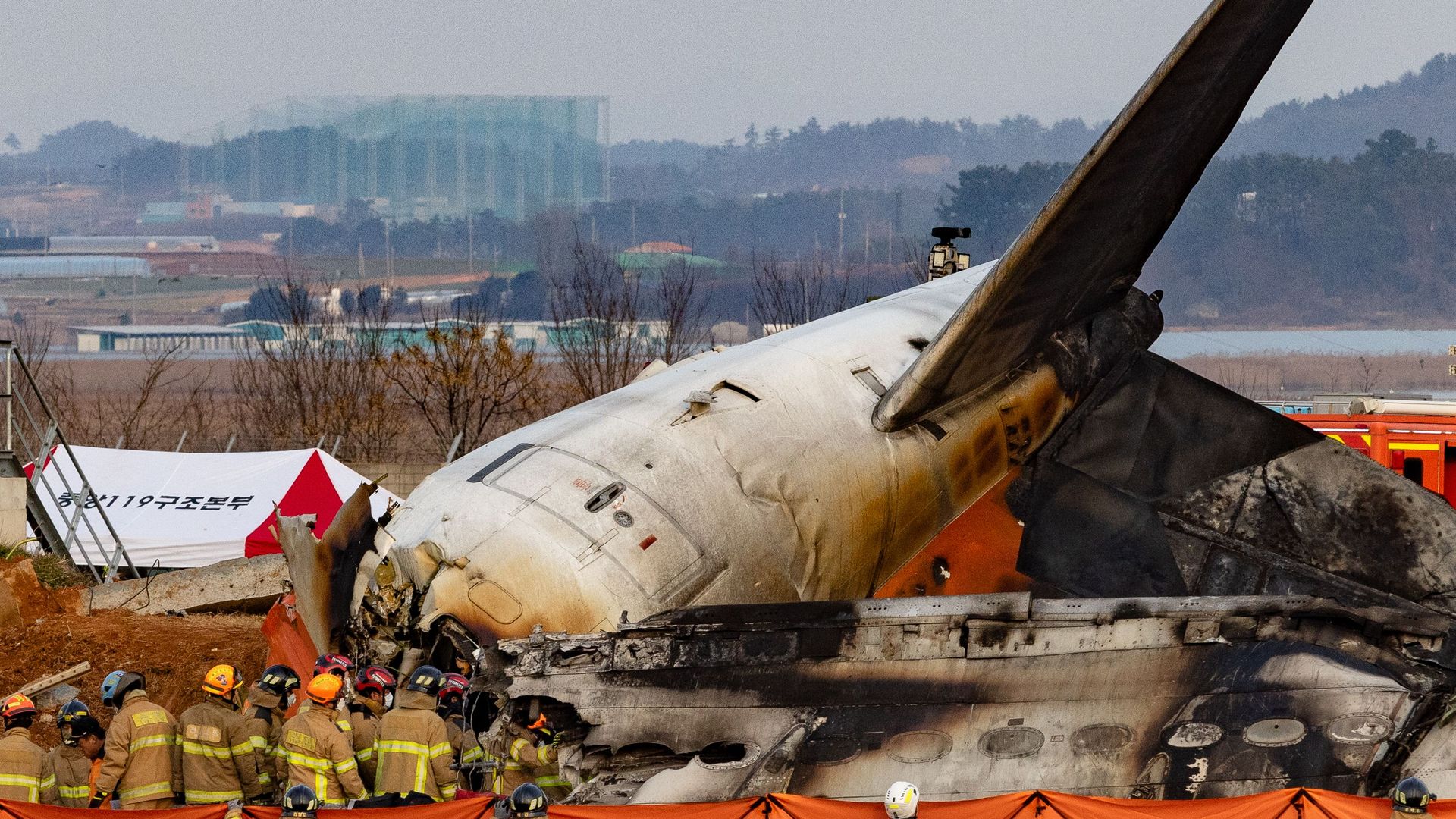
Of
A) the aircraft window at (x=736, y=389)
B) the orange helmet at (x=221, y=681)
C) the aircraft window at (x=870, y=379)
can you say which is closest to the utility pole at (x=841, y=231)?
the aircraft window at (x=870, y=379)

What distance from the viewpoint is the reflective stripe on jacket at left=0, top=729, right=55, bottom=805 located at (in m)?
10.8

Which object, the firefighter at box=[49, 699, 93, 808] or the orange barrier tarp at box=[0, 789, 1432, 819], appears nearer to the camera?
the orange barrier tarp at box=[0, 789, 1432, 819]

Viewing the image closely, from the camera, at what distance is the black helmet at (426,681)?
1093 centimetres

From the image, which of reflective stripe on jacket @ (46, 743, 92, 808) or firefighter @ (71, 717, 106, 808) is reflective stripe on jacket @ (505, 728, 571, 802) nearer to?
firefighter @ (71, 717, 106, 808)

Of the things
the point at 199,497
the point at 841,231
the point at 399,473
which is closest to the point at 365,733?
the point at 199,497

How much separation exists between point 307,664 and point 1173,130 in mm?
8813

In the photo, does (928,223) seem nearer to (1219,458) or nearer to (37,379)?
(37,379)

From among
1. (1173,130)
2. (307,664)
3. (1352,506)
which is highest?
(1173,130)

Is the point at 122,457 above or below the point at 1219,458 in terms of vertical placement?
below

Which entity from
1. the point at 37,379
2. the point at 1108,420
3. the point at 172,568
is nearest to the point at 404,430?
the point at 37,379

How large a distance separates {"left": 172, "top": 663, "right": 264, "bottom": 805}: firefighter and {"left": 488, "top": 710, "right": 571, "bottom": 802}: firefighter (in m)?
1.85

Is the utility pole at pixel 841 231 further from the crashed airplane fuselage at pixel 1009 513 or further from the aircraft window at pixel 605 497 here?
the aircraft window at pixel 605 497

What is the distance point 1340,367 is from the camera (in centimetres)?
9250

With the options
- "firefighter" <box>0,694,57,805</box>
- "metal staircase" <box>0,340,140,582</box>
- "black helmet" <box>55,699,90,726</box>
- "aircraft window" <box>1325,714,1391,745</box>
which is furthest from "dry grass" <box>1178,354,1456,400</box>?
"firefighter" <box>0,694,57,805</box>
